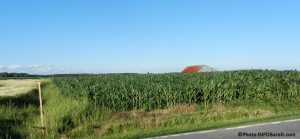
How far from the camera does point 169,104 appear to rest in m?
21.3

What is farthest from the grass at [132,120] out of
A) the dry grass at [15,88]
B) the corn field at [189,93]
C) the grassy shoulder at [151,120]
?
the dry grass at [15,88]

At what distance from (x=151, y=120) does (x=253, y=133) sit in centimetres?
458

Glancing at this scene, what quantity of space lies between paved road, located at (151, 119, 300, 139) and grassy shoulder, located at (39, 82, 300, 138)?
735 millimetres

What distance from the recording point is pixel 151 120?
1508 centimetres

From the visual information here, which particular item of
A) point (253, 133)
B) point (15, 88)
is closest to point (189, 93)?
point (253, 133)

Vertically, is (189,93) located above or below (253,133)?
above

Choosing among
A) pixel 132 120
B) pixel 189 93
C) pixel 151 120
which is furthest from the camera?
pixel 189 93

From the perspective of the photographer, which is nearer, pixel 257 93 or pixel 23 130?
pixel 23 130

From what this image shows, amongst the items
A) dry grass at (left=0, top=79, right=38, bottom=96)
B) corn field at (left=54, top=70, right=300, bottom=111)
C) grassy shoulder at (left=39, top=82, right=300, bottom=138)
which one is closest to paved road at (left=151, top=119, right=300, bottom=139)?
grassy shoulder at (left=39, top=82, right=300, bottom=138)

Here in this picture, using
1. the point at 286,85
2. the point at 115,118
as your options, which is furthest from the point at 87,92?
the point at 286,85

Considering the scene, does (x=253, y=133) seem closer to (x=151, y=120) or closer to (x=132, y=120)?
(x=151, y=120)

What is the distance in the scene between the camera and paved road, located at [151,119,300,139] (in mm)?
10695

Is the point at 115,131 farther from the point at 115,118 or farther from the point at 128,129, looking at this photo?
the point at 115,118

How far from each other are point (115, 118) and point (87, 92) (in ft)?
18.4
